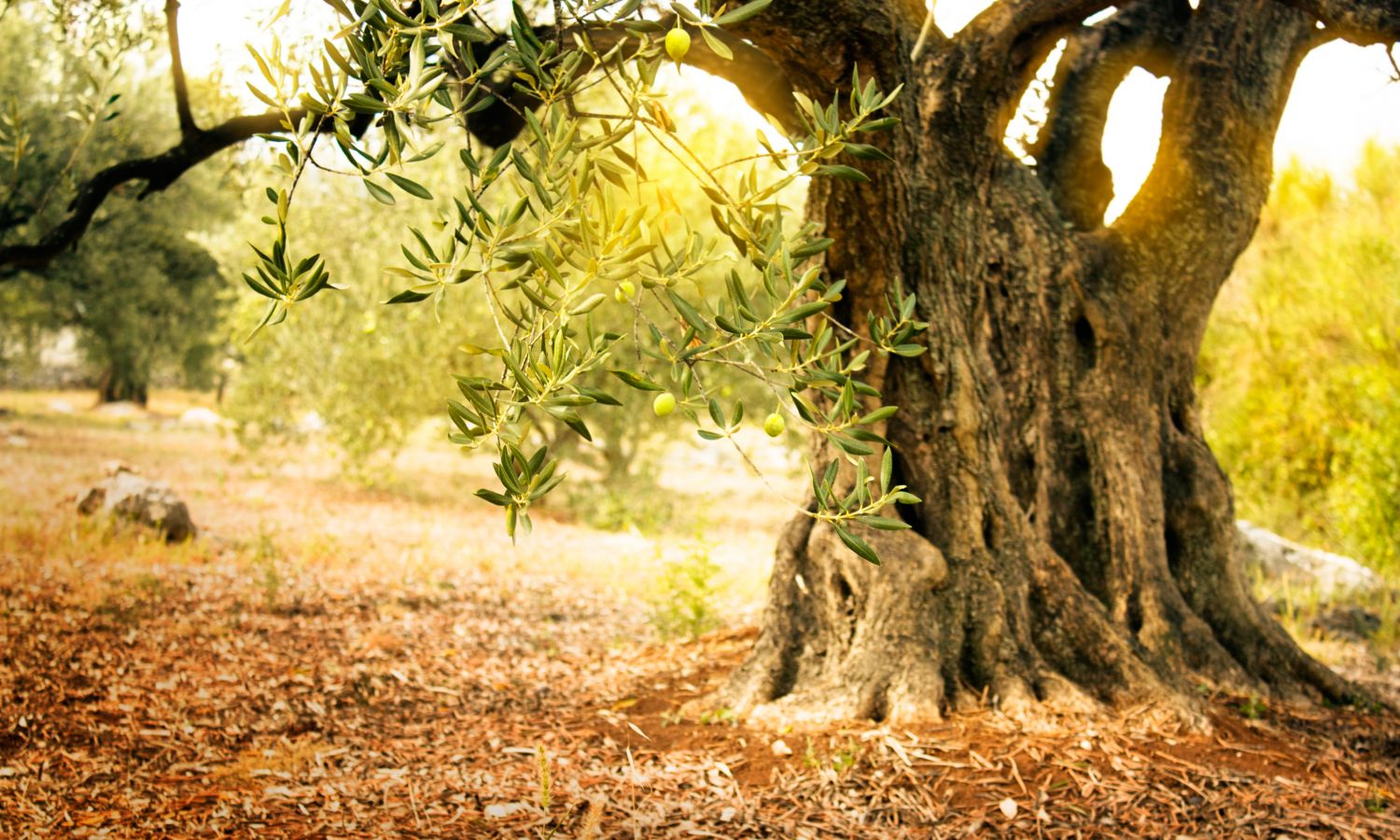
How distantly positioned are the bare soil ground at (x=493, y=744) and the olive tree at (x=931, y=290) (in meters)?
0.38

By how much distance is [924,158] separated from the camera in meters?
4.18

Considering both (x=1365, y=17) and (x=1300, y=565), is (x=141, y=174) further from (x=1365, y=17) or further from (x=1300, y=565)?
(x=1300, y=565)

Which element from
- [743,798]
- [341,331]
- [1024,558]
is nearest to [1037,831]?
[743,798]

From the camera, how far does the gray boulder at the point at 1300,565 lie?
360 inches

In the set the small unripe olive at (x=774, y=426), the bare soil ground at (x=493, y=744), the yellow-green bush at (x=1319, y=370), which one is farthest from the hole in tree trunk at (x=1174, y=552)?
the yellow-green bush at (x=1319, y=370)

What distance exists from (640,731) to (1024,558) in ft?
6.26

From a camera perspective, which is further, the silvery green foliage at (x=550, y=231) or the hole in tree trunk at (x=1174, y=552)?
the hole in tree trunk at (x=1174, y=552)

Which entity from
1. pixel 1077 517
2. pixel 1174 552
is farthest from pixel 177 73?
pixel 1174 552

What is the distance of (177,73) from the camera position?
479 cm

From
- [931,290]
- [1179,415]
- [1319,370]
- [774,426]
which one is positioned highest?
[1319,370]

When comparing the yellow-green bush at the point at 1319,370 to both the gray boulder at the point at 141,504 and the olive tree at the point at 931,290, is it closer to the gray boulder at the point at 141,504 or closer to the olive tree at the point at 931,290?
the olive tree at the point at 931,290

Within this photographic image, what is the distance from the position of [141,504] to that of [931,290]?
783cm

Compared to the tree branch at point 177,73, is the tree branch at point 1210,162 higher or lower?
higher

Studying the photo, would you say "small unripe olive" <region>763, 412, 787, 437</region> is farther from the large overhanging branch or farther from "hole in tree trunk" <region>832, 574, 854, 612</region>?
the large overhanging branch
